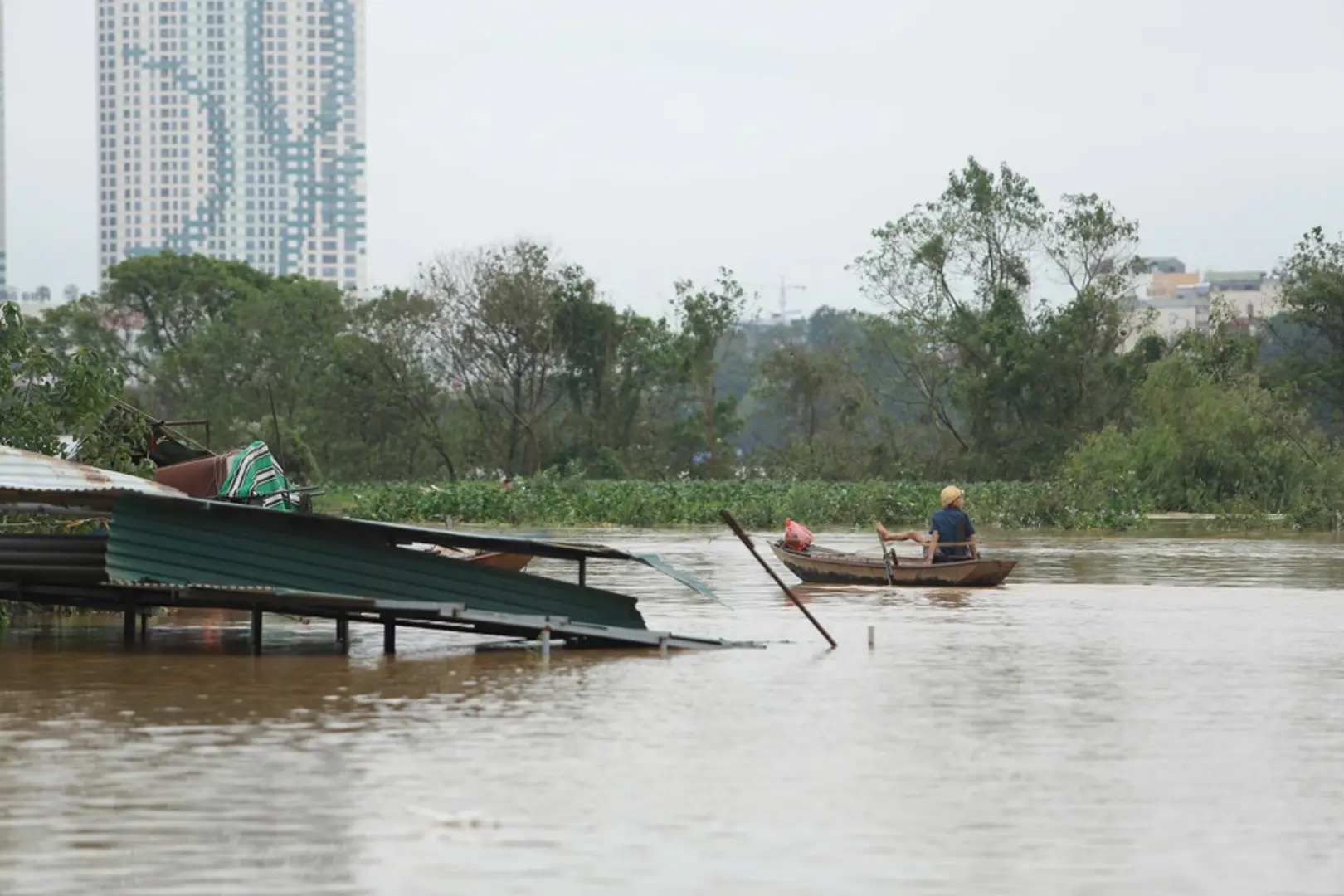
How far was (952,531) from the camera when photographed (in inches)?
958

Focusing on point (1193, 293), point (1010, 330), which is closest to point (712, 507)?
point (1010, 330)

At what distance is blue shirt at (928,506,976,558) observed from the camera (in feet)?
79.8

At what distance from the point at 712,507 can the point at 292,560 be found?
33281mm

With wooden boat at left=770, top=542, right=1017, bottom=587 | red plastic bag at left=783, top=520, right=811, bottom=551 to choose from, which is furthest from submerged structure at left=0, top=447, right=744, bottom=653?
red plastic bag at left=783, top=520, right=811, bottom=551

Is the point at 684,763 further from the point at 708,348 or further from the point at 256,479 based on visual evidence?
the point at 708,348

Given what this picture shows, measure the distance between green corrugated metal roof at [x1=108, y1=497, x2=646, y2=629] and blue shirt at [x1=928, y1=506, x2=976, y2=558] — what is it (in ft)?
25.1

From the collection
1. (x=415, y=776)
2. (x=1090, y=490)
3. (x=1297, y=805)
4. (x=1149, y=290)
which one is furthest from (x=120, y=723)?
(x=1149, y=290)

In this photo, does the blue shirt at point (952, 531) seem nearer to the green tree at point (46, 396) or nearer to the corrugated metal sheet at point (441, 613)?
the corrugated metal sheet at point (441, 613)

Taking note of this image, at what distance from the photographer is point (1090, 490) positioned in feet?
156

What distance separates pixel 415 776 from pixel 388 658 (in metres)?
6.33

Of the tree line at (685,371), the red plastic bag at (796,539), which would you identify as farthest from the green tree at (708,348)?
the red plastic bag at (796,539)

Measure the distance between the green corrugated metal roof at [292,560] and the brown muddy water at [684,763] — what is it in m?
0.53

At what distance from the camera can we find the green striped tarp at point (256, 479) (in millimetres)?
21797

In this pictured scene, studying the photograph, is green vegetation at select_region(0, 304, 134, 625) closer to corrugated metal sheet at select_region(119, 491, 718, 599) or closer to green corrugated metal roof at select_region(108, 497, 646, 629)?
green corrugated metal roof at select_region(108, 497, 646, 629)
